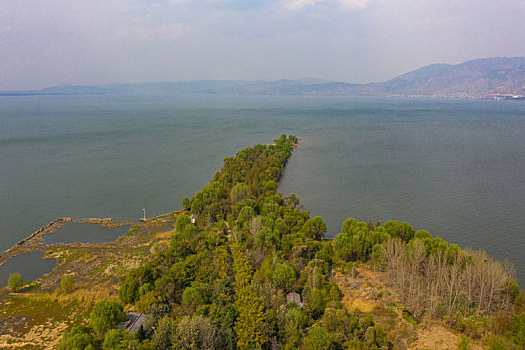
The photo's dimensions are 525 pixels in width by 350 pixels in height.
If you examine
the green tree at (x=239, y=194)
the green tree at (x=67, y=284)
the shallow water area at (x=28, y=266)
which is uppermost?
the green tree at (x=239, y=194)

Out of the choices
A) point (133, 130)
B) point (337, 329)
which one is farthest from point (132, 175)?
point (133, 130)

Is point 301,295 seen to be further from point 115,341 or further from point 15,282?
point 15,282

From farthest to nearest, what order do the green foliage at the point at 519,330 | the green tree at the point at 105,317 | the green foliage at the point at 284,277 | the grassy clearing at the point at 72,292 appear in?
the green foliage at the point at 284,277 → the grassy clearing at the point at 72,292 → the green tree at the point at 105,317 → the green foliage at the point at 519,330

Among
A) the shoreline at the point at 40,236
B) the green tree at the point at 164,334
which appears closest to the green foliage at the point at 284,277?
the green tree at the point at 164,334

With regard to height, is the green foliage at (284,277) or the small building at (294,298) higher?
the green foliage at (284,277)

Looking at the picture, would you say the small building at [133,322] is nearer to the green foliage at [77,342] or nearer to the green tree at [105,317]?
the green tree at [105,317]

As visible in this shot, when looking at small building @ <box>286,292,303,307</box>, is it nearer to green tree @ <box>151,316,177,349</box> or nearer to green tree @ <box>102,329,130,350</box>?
green tree @ <box>151,316,177,349</box>
